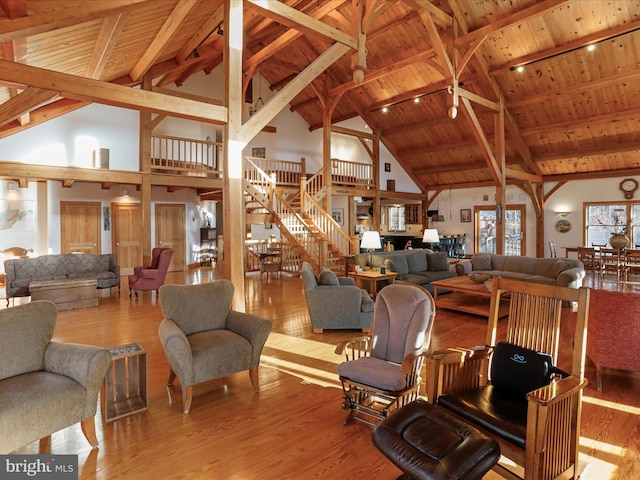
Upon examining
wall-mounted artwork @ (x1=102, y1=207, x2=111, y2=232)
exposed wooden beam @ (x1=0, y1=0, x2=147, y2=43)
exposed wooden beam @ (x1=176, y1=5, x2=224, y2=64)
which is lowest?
wall-mounted artwork @ (x1=102, y1=207, x2=111, y2=232)

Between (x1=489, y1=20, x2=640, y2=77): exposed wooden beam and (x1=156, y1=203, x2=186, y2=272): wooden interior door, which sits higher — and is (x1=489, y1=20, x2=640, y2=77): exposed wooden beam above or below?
above

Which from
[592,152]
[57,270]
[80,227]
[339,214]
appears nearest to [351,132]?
[339,214]

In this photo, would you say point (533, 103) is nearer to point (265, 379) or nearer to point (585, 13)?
point (585, 13)

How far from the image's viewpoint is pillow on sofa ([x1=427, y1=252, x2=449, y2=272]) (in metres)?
8.00

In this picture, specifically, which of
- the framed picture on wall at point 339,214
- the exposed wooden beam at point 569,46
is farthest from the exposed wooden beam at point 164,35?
the framed picture on wall at point 339,214

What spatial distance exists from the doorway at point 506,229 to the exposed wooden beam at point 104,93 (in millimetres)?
11153

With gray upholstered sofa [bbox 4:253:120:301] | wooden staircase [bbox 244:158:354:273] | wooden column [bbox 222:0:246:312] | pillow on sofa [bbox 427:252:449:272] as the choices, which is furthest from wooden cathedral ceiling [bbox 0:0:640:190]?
pillow on sofa [bbox 427:252:449:272]

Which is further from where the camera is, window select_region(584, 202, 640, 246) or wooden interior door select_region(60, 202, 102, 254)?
window select_region(584, 202, 640, 246)

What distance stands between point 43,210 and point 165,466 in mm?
9194

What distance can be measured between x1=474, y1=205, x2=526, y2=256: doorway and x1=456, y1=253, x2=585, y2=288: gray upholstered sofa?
5233mm

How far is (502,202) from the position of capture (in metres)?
9.74

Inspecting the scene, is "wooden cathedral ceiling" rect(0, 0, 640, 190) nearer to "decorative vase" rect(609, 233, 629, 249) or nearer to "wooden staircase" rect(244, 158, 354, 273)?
"wooden staircase" rect(244, 158, 354, 273)

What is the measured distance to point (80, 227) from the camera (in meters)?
9.84

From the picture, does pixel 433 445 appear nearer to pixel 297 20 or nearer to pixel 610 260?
pixel 297 20
